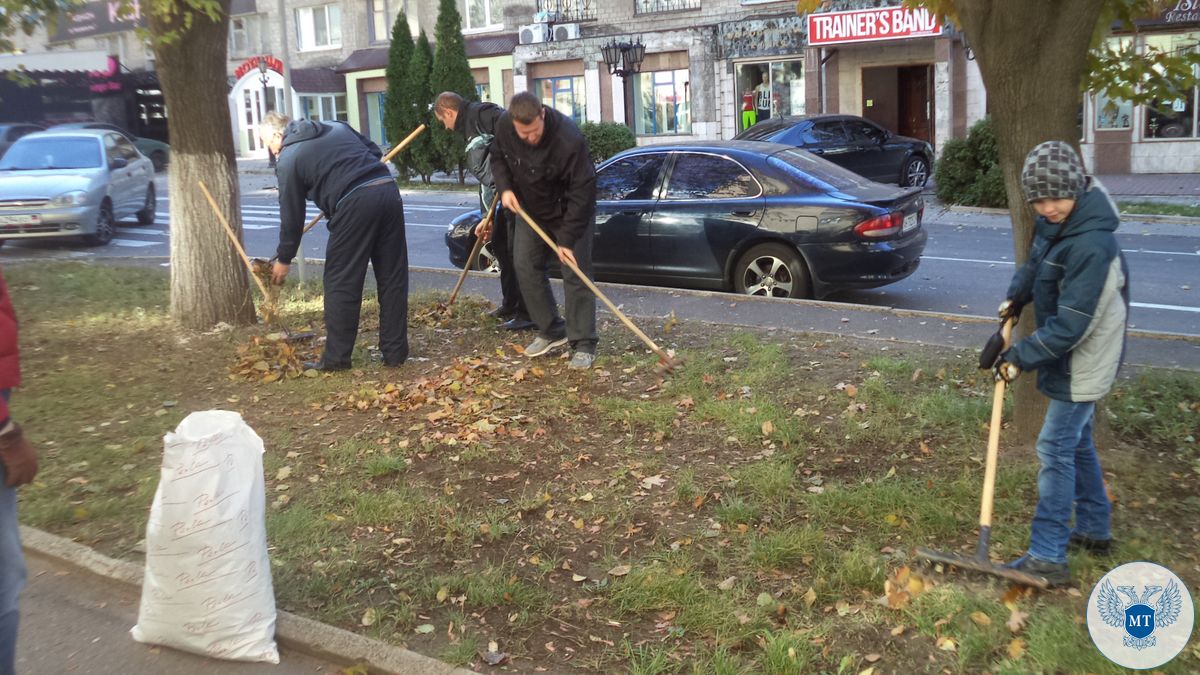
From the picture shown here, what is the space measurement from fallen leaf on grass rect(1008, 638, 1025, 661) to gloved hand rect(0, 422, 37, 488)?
3137 mm

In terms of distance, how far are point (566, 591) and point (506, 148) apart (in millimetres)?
3998

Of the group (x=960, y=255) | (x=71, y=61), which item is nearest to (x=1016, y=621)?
(x=960, y=255)

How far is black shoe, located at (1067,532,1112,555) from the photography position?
427cm

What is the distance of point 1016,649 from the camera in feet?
11.9

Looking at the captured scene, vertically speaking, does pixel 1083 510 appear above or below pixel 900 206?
below

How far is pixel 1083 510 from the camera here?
428cm

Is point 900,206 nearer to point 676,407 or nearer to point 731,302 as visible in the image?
point 731,302

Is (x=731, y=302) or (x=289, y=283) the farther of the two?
(x=289, y=283)

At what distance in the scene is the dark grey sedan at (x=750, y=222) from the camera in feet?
31.4

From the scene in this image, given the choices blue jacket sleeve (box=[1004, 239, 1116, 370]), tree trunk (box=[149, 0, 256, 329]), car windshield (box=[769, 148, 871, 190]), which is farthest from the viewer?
car windshield (box=[769, 148, 871, 190])

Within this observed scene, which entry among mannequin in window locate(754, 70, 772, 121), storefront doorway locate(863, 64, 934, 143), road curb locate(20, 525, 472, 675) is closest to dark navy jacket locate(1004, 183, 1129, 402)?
road curb locate(20, 525, 472, 675)

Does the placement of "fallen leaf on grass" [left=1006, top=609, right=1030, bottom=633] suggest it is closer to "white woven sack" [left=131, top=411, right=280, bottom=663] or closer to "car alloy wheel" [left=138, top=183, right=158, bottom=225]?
"white woven sack" [left=131, top=411, right=280, bottom=663]

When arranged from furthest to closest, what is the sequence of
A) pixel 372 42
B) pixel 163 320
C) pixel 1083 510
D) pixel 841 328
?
pixel 372 42 < pixel 163 320 < pixel 841 328 < pixel 1083 510

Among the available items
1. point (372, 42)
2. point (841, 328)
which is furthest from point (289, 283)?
point (372, 42)
